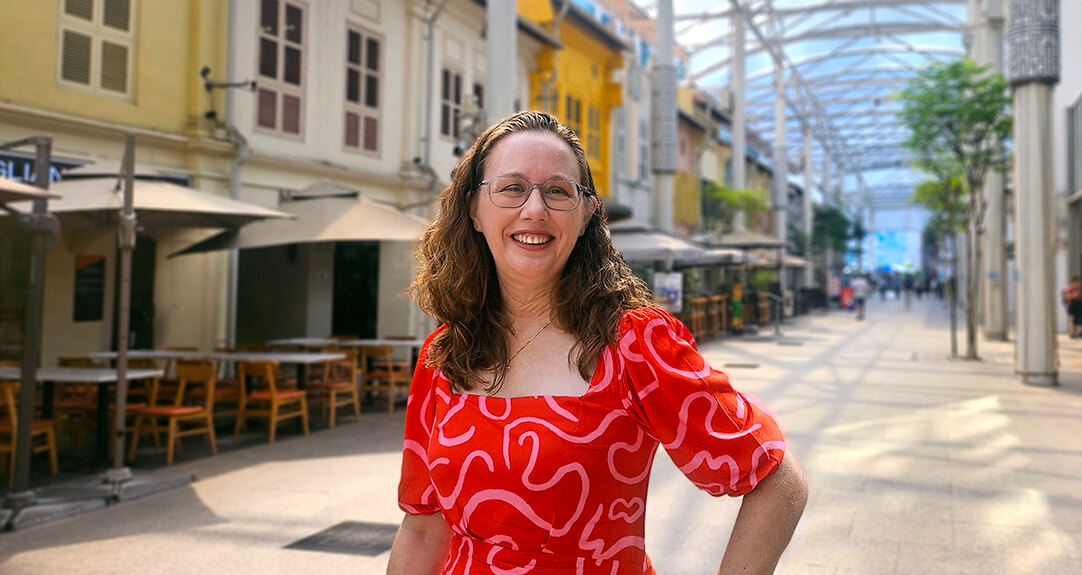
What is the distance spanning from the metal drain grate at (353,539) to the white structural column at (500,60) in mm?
4739

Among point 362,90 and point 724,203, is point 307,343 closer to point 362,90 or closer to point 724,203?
point 362,90

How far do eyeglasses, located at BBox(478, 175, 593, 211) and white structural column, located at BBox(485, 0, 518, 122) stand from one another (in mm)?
6959

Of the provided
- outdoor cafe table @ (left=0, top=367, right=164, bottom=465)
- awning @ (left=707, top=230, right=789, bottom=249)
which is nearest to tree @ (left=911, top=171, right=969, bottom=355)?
awning @ (left=707, top=230, right=789, bottom=249)

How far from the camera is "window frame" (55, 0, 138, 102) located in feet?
25.6

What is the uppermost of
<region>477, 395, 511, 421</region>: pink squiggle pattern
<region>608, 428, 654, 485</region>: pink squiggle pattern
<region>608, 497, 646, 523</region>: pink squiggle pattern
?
<region>477, 395, 511, 421</region>: pink squiggle pattern

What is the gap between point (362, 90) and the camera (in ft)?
38.1

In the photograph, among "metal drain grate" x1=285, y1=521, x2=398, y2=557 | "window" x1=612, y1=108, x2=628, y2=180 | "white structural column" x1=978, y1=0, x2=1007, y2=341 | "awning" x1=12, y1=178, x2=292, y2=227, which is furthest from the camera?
"window" x1=612, y1=108, x2=628, y2=180

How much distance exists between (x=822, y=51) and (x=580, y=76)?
22.7 m

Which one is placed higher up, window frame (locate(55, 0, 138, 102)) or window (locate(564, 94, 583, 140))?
window (locate(564, 94, 583, 140))

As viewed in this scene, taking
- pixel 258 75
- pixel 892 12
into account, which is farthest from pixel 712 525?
pixel 892 12

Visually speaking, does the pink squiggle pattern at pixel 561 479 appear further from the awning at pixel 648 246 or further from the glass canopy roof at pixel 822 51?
the glass canopy roof at pixel 822 51

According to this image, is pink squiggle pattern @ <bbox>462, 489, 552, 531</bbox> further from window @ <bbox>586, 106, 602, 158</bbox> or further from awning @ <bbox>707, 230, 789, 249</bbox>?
awning @ <bbox>707, 230, 789, 249</bbox>

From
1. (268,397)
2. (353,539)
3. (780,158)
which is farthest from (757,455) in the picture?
(780,158)

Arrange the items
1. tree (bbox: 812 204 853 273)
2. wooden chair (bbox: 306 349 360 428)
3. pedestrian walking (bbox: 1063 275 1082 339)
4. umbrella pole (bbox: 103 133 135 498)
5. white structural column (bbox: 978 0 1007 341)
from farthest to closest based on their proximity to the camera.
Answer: tree (bbox: 812 204 853 273), pedestrian walking (bbox: 1063 275 1082 339), white structural column (bbox: 978 0 1007 341), wooden chair (bbox: 306 349 360 428), umbrella pole (bbox: 103 133 135 498)
